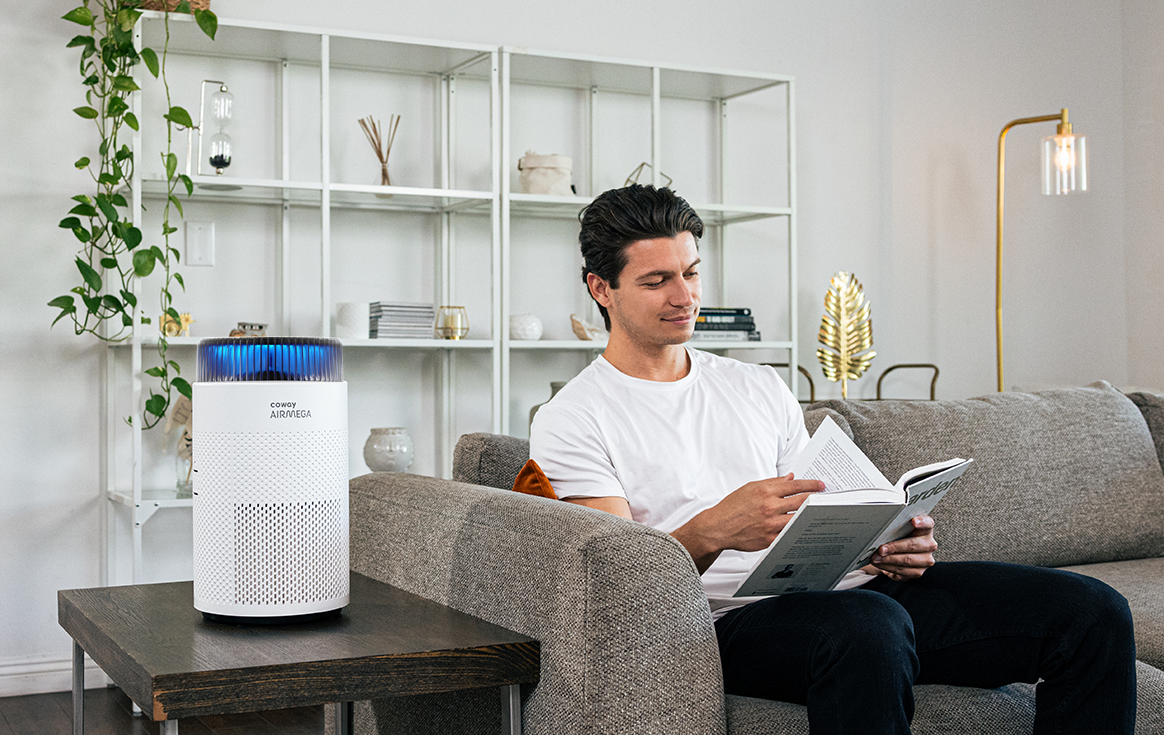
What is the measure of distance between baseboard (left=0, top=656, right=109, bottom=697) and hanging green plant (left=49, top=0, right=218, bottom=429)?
0.72 m

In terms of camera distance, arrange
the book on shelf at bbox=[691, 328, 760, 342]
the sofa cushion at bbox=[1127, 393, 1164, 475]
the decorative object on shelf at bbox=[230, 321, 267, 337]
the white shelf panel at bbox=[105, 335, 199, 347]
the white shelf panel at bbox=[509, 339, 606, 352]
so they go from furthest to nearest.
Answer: the book on shelf at bbox=[691, 328, 760, 342] < the white shelf panel at bbox=[509, 339, 606, 352] < the decorative object on shelf at bbox=[230, 321, 267, 337] < the white shelf panel at bbox=[105, 335, 199, 347] < the sofa cushion at bbox=[1127, 393, 1164, 475]

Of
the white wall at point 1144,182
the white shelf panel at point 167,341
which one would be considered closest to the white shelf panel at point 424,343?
the white shelf panel at point 167,341

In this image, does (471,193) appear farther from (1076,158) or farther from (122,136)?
(1076,158)

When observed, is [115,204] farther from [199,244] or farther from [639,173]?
[639,173]

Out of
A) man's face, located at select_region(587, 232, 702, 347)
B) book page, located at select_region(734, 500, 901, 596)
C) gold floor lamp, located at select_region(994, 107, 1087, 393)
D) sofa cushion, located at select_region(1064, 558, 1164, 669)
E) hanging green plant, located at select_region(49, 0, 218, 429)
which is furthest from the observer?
gold floor lamp, located at select_region(994, 107, 1087, 393)

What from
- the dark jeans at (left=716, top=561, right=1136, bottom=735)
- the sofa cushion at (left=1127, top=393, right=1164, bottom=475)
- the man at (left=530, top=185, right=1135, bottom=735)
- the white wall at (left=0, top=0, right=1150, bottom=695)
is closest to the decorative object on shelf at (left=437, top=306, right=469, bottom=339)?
the white wall at (left=0, top=0, right=1150, bottom=695)

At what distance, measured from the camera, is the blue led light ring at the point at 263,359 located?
4.17 ft

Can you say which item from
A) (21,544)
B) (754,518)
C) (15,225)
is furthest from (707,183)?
(754,518)

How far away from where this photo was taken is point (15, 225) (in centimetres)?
321

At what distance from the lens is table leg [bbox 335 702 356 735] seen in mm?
1852

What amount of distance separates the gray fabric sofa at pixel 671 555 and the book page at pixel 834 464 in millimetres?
294

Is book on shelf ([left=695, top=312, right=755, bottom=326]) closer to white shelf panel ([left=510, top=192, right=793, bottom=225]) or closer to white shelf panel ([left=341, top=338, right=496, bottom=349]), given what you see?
white shelf panel ([left=510, top=192, right=793, bottom=225])

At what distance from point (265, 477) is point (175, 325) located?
2109 millimetres

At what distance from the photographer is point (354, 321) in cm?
332
